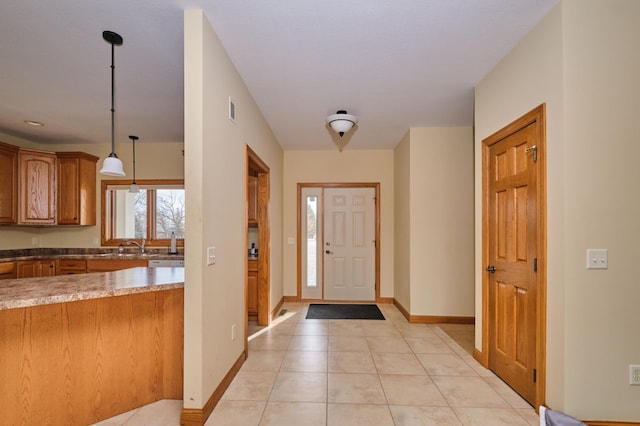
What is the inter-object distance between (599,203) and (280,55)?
2401 mm

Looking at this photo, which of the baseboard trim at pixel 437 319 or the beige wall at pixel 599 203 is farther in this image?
the baseboard trim at pixel 437 319

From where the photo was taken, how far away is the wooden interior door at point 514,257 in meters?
2.22

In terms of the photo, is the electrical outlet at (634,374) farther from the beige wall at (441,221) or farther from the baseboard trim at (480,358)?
the beige wall at (441,221)

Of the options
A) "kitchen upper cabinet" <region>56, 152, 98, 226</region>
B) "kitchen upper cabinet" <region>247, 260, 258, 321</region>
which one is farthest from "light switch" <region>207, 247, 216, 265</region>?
"kitchen upper cabinet" <region>56, 152, 98, 226</region>

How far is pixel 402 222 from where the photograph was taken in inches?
185

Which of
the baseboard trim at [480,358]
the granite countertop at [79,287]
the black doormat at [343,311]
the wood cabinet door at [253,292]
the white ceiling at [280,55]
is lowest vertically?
the black doormat at [343,311]

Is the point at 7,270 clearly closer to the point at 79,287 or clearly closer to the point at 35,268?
the point at 35,268

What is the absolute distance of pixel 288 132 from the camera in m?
4.46

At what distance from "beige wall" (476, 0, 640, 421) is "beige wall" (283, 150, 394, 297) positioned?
3.43m

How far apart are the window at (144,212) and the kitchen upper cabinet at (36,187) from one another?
25.4 inches

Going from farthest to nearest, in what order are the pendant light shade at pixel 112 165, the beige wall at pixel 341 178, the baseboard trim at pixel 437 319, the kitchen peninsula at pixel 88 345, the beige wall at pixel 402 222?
1. the beige wall at pixel 341 178
2. the beige wall at pixel 402 222
3. the baseboard trim at pixel 437 319
4. the pendant light shade at pixel 112 165
5. the kitchen peninsula at pixel 88 345

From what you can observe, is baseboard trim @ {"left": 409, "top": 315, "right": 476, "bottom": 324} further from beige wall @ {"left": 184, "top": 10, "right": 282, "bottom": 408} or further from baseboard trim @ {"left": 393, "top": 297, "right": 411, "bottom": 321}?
beige wall @ {"left": 184, "top": 10, "right": 282, "bottom": 408}

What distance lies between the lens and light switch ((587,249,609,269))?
73.4 inches

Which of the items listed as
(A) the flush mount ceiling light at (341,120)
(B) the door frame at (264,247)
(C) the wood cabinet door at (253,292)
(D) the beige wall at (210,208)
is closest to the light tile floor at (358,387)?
(D) the beige wall at (210,208)
